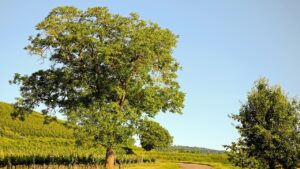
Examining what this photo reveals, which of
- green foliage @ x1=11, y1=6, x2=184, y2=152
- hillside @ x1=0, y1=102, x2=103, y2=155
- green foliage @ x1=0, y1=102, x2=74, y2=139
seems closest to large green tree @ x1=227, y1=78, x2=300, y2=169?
green foliage @ x1=11, y1=6, x2=184, y2=152

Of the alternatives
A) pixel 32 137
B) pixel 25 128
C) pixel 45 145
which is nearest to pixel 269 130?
pixel 45 145

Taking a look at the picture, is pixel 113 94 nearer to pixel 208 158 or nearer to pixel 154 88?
pixel 154 88

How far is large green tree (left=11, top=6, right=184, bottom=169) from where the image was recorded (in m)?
38.3

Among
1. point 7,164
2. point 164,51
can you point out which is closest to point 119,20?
point 164,51

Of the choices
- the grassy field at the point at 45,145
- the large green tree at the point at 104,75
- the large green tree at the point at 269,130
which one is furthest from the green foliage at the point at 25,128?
the large green tree at the point at 269,130

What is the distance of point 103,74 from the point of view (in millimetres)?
40312

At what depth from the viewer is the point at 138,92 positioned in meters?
40.1

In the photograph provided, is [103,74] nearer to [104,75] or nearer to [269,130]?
[104,75]

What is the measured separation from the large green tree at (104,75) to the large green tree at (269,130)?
11.2m

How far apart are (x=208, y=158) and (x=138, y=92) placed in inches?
2740

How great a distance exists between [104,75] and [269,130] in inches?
700

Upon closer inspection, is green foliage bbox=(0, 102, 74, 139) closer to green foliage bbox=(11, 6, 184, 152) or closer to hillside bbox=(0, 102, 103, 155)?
hillside bbox=(0, 102, 103, 155)

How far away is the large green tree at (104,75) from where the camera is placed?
38344 millimetres

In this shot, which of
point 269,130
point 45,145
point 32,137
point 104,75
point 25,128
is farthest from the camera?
point 25,128
